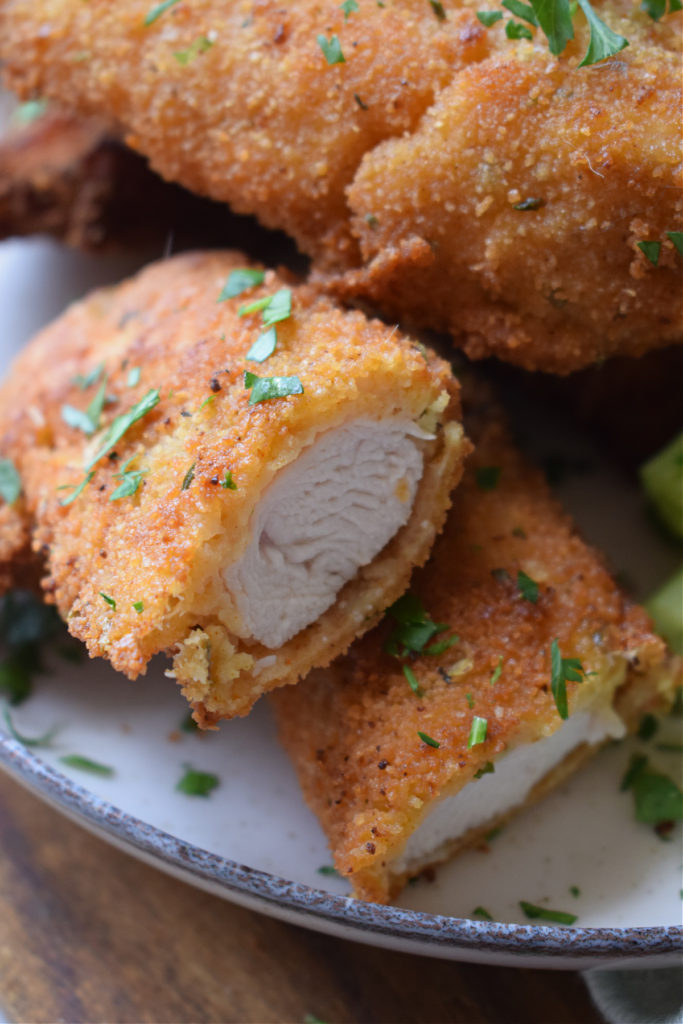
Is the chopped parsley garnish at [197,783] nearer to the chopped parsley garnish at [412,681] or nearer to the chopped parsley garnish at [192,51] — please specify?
the chopped parsley garnish at [412,681]

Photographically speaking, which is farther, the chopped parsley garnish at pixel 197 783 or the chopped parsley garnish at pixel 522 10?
the chopped parsley garnish at pixel 197 783

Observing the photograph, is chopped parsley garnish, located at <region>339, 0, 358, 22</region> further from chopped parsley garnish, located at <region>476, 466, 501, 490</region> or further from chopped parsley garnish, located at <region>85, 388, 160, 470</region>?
chopped parsley garnish, located at <region>476, 466, 501, 490</region>

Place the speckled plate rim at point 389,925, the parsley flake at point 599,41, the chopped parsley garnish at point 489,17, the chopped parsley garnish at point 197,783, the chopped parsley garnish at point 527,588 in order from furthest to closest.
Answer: the chopped parsley garnish at point 197,783 < the chopped parsley garnish at point 527,588 < the chopped parsley garnish at point 489,17 < the parsley flake at point 599,41 < the speckled plate rim at point 389,925

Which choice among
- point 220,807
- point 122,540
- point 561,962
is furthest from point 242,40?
point 561,962

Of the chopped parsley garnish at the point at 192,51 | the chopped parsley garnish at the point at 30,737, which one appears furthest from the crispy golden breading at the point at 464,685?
the chopped parsley garnish at the point at 192,51

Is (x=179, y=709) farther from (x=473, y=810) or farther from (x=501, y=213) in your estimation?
(x=501, y=213)

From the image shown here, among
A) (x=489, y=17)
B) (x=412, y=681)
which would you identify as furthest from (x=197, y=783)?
(x=489, y=17)

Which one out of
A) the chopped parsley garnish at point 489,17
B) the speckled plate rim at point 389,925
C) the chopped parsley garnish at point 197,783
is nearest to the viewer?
the speckled plate rim at point 389,925

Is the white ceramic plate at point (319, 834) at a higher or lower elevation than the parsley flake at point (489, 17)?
lower
